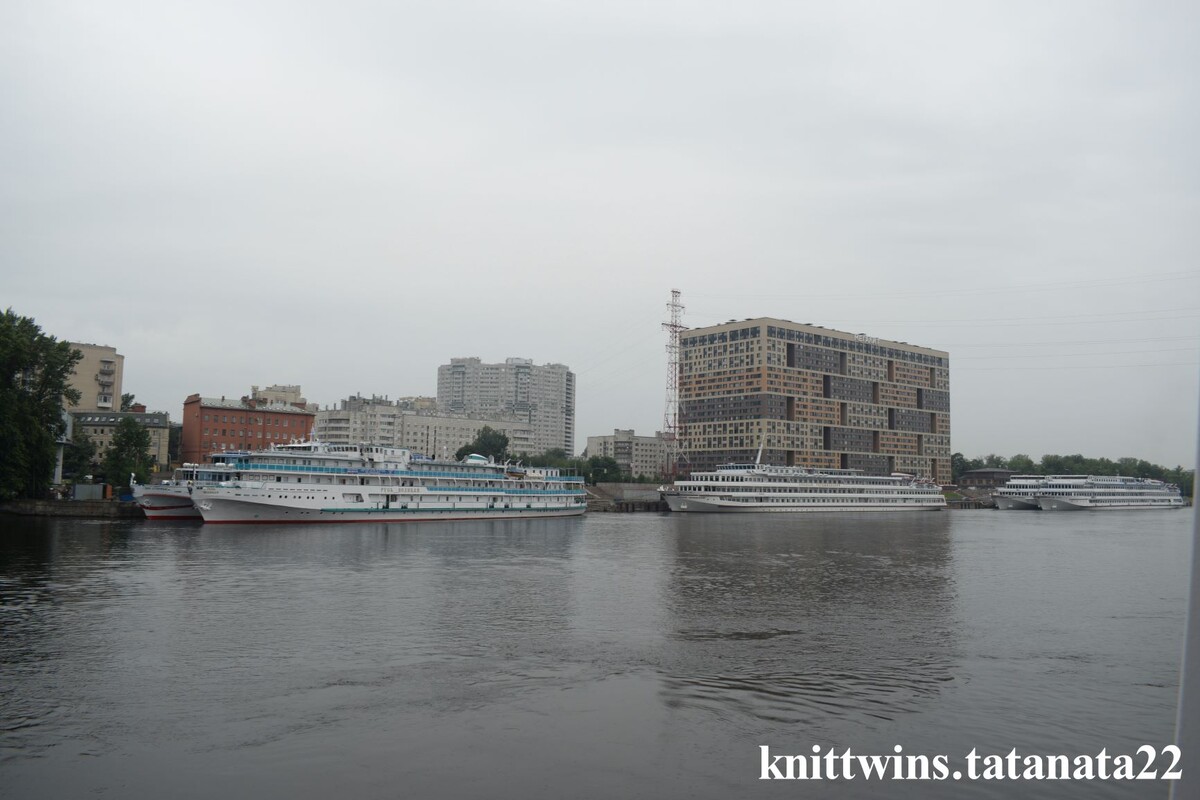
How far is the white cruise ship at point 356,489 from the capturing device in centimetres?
6353

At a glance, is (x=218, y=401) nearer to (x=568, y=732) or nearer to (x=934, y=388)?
(x=568, y=732)

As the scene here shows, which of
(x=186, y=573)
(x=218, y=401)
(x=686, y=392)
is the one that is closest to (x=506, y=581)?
(x=186, y=573)

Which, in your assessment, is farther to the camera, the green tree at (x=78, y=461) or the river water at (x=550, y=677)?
the green tree at (x=78, y=461)

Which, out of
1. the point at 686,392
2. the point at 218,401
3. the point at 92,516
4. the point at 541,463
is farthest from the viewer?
the point at 686,392

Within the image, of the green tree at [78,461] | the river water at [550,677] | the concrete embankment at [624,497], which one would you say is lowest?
the concrete embankment at [624,497]

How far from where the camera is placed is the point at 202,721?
47.0 ft

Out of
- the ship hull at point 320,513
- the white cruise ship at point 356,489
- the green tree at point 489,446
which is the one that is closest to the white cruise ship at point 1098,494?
the white cruise ship at point 356,489

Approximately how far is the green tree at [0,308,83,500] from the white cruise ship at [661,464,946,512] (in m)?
72.4

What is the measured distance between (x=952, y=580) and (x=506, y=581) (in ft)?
61.6

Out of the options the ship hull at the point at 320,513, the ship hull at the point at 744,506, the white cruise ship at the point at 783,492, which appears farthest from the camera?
the white cruise ship at the point at 783,492

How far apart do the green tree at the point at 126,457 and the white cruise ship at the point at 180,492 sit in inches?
642

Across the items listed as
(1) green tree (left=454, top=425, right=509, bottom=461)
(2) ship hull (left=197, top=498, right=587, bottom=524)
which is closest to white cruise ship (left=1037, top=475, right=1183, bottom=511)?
(1) green tree (left=454, top=425, right=509, bottom=461)

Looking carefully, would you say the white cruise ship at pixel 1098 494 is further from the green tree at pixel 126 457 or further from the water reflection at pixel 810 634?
the green tree at pixel 126 457

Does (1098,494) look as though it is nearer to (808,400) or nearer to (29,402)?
(808,400)
